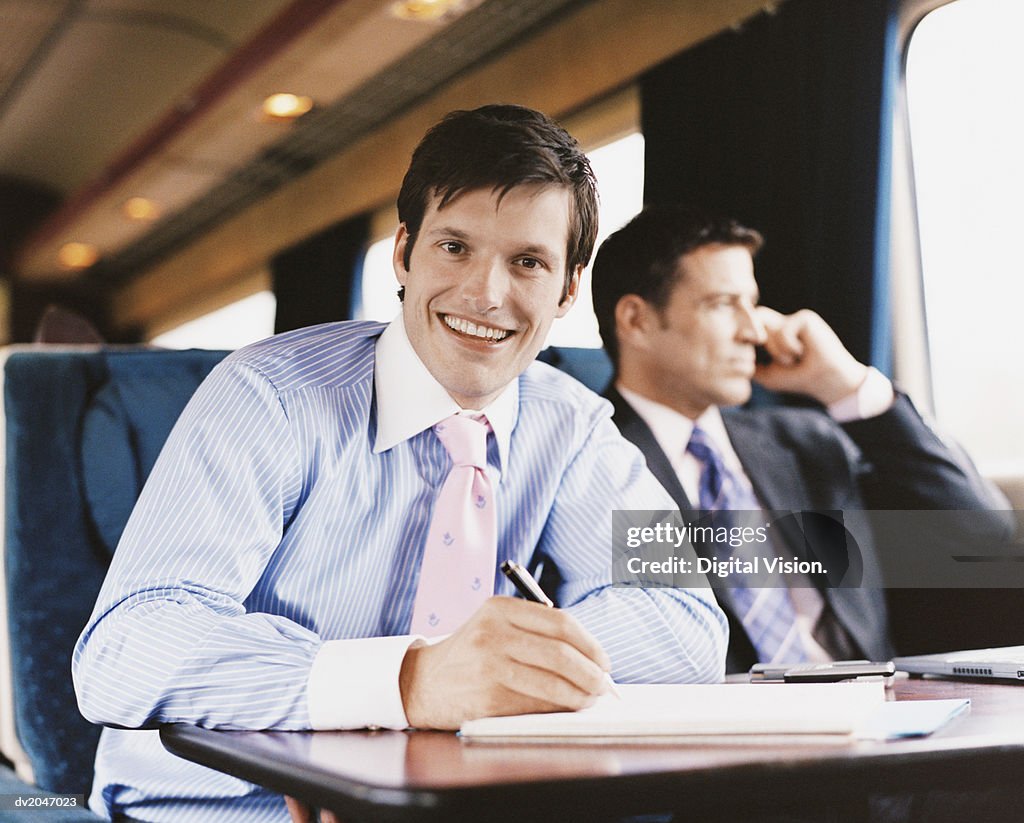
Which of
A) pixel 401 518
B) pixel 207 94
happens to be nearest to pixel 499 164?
pixel 401 518

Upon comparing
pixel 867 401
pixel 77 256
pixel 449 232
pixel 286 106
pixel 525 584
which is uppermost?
pixel 286 106

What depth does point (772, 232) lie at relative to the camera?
179 cm

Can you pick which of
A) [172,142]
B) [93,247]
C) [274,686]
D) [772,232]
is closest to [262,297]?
[93,247]

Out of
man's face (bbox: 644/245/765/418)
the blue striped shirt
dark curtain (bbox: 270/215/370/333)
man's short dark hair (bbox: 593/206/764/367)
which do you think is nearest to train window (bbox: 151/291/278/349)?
dark curtain (bbox: 270/215/370/333)

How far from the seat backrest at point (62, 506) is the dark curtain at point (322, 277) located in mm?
242

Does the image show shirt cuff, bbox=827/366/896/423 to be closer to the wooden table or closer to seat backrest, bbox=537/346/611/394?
seat backrest, bbox=537/346/611/394

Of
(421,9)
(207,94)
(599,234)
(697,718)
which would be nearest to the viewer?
(697,718)

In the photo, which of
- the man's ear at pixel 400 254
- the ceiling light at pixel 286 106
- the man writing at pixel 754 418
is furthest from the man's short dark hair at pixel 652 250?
the ceiling light at pixel 286 106

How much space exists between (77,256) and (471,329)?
42.0 inches

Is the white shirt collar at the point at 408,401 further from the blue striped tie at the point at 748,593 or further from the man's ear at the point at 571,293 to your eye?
the blue striped tie at the point at 748,593

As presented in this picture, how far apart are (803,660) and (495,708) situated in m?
→ 0.98

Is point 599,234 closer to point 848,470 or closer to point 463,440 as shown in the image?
point 463,440

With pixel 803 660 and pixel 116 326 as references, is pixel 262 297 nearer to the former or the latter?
pixel 116 326

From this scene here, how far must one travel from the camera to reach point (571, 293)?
4.81ft
